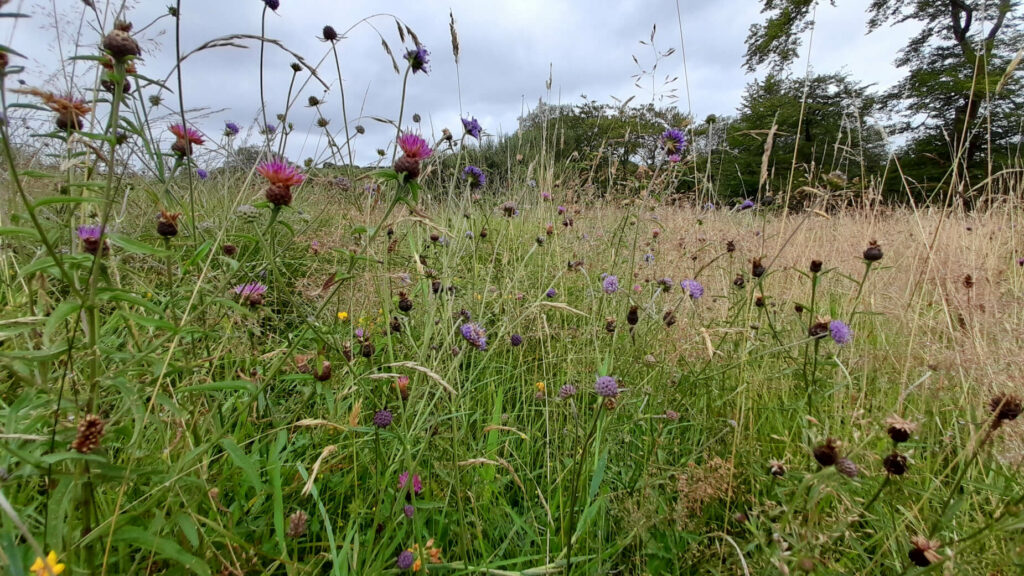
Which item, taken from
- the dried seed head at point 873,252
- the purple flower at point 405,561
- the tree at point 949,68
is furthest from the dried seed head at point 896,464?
the tree at point 949,68

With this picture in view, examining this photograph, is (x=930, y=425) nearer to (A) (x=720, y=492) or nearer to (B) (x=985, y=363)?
(B) (x=985, y=363)

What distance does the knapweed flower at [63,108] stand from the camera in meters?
0.74

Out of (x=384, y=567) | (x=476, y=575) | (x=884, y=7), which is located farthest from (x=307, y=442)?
(x=884, y=7)

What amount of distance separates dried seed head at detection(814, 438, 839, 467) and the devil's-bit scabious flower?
0.91 metres

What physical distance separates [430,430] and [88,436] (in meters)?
0.59

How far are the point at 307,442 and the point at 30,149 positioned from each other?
313 centimetres

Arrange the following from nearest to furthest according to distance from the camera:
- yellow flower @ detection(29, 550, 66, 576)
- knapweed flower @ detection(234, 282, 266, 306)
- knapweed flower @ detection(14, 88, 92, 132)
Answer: yellow flower @ detection(29, 550, 66, 576) → knapweed flower @ detection(14, 88, 92, 132) → knapweed flower @ detection(234, 282, 266, 306)

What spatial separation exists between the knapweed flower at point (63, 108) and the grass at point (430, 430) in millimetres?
46

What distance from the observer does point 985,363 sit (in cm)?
129

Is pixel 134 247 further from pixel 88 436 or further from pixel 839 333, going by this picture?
pixel 839 333

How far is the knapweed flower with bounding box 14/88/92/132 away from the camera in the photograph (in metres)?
0.74

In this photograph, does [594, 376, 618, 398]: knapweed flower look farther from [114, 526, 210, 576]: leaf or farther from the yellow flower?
the yellow flower

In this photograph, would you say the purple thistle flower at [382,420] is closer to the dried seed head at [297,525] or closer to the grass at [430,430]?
the grass at [430,430]

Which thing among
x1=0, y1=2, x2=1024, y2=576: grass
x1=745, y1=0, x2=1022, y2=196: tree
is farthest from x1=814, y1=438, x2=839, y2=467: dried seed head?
x1=745, y1=0, x2=1022, y2=196: tree
